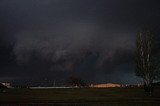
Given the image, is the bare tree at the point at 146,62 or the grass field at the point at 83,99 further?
the bare tree at the point at 146,62

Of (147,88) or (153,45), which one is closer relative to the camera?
(147,88)

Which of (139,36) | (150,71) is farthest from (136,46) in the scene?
(150,71)

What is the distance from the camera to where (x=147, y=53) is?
316 feet

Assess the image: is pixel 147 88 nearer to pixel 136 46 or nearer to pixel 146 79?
pixel 146 79

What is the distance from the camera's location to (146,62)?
309 feet

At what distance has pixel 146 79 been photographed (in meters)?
93.4

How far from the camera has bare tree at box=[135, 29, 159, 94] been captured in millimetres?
93000

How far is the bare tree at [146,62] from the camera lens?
93.0 meters

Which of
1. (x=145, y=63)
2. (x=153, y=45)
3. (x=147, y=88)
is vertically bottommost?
(x=147, y=88)

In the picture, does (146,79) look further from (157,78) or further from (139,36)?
(139,36)

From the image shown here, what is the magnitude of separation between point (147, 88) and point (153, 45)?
14517 millimetres

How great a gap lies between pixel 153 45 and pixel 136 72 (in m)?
10.6

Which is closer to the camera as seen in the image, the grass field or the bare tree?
the grass field

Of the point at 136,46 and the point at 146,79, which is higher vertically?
the point at 136,46
